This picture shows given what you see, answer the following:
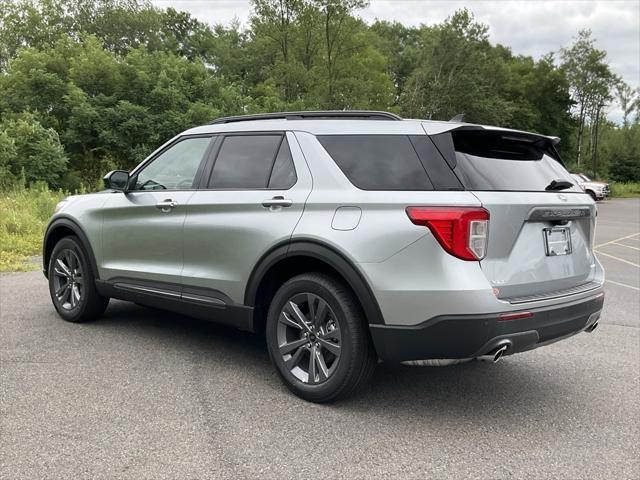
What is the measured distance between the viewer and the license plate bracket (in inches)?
135

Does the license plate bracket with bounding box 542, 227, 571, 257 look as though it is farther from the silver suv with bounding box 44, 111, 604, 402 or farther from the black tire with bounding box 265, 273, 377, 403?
the black tire with bounding box 265, 273, 377, 403

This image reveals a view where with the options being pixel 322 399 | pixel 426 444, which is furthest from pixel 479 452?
pixel 322 399

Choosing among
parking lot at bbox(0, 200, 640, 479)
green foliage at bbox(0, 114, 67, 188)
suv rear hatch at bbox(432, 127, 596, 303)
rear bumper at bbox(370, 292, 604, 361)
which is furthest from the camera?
green foliage at bbox(0, 114, 67, 188)

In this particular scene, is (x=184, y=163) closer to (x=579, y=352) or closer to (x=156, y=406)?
(x=156, y=406)

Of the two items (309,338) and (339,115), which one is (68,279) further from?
(339,115)

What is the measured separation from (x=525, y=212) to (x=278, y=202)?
149cm

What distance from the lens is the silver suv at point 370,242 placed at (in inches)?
124

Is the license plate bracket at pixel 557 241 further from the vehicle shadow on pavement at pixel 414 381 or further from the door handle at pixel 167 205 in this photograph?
the door handle at pixel 167 205

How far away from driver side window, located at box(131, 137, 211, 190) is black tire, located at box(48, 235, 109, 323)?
94cm

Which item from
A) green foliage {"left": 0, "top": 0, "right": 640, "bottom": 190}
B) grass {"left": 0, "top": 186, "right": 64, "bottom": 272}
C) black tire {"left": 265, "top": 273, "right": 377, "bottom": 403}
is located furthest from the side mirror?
green foliage {"left": 0, "top": 0, "right": 640, "bottom": 190}

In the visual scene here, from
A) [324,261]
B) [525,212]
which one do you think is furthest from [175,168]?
[525,212]

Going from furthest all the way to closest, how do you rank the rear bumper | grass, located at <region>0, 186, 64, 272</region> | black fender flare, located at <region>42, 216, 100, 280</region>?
grass, located at <region>0, 186, 64, 272</region> → black fender flare, located at <region>42, 216, 100, 280</region> → the rear bumper

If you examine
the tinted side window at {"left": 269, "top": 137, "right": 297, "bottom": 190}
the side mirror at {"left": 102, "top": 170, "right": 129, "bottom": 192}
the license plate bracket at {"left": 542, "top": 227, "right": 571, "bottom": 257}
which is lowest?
the license plate bracket at {"left": 542, "top": 227, "right": 571, "bottom": 257}

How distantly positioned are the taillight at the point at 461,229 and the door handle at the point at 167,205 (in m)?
2.14
